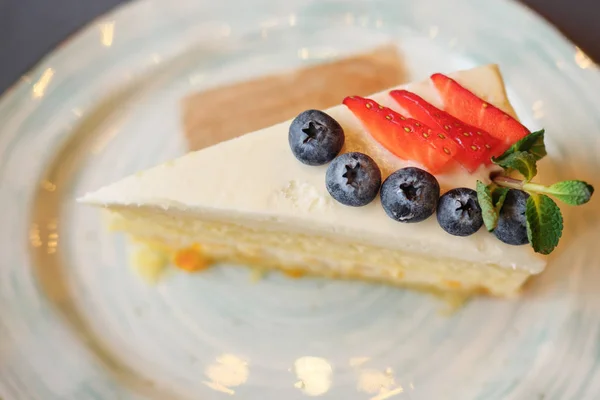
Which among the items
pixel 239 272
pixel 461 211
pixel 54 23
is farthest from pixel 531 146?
pixel 54 23

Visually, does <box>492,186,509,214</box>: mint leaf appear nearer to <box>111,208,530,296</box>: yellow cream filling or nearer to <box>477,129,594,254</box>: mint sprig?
<box>477,129,594,254</box>: mint sprig

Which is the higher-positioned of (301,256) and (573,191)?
(301,256)

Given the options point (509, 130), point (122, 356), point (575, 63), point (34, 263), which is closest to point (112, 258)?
point (34, 263)

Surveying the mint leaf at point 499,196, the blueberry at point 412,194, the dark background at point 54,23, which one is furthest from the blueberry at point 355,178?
the dark background at point 54,23

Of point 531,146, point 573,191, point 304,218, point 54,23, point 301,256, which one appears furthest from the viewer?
point 54,23

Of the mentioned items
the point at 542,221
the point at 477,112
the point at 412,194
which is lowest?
the point at 542,221

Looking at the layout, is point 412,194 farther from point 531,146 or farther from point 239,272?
point 239,272

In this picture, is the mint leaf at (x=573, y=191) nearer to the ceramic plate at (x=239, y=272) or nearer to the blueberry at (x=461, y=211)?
the blueberry at (x=461, y=211)
